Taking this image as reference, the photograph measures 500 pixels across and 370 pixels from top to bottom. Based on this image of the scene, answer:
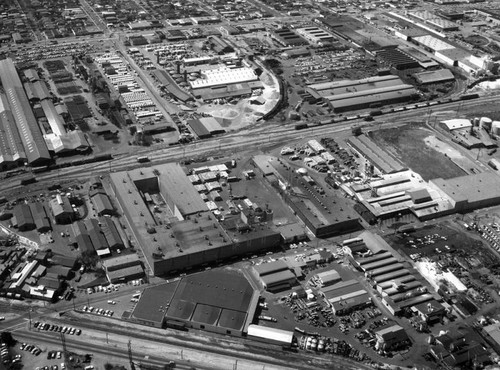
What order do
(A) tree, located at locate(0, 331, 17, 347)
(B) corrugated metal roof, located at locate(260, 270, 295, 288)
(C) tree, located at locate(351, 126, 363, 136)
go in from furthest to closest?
(C) tree, located at locate(351, 126, 363, 136), (B) corrugated metal roof, located at locate(260, 270, 295, 288), (A) tree, located at locate(0, 331, 17, 347)

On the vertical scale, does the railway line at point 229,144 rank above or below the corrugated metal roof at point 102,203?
below

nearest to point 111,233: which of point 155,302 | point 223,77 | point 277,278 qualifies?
point 155,302

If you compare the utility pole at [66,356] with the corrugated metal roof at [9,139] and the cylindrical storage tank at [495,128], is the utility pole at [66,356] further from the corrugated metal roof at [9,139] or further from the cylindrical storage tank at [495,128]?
the cylindrical storage tank at [495,128]

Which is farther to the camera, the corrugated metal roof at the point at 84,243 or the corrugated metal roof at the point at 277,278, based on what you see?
the corrugated metal roof at the point at 84,243

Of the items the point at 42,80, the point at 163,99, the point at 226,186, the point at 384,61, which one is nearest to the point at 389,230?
the point at 226,186

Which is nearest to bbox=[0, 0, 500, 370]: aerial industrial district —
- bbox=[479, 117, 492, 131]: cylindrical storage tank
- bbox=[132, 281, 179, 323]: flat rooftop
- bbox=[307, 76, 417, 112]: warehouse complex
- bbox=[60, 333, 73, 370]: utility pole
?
bbox=[60, 333, 73, 370]: utility pole

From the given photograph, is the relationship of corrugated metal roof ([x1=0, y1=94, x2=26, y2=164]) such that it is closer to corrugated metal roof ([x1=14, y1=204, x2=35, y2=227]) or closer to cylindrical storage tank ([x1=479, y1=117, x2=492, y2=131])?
corrugated metal roof ([x1=14, y1=204, x2=35, y2=227])

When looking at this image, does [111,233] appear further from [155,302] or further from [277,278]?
[277,278]

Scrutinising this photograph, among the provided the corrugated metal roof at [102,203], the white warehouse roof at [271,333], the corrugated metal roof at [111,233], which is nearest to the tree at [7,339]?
the corrugated metal roof at [111,233]
